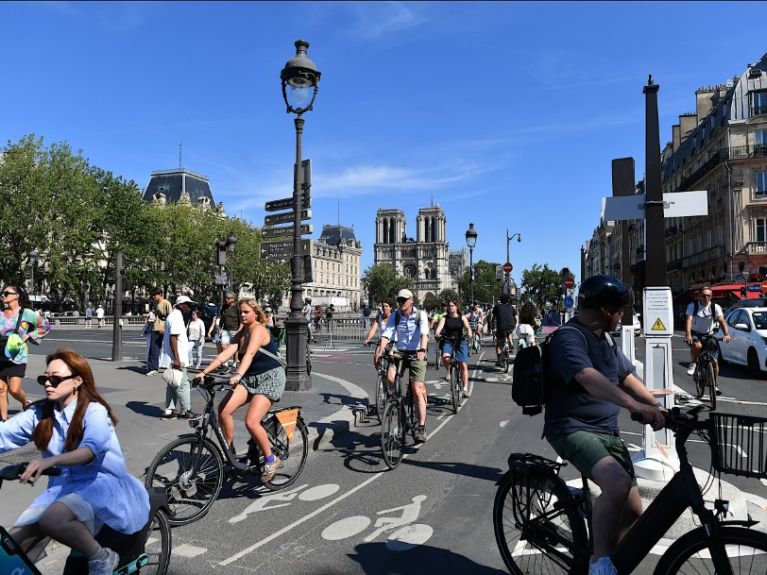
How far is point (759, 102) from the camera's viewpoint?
4188 cm

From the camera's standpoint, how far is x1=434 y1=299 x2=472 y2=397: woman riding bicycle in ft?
31.0

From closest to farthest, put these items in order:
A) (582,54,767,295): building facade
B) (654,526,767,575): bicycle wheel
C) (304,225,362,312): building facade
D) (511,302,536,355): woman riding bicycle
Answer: (654,526,767,575): bicycle wheel < (511,302,536,355): woman riding bicycle < (582,54,767,295): building facade < (304,225,362,312): building facade

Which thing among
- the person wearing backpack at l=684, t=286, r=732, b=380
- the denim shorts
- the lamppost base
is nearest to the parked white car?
the person wearing backpack at l=684, t=286, r=732, b=380

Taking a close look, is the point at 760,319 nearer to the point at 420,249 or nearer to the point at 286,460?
the point at 286,460

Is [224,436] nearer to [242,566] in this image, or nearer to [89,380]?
[242,566]

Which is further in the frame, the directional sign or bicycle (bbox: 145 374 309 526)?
the directional sign

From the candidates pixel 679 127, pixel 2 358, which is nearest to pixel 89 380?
pixel 2 358

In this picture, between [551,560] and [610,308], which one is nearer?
[610,308]

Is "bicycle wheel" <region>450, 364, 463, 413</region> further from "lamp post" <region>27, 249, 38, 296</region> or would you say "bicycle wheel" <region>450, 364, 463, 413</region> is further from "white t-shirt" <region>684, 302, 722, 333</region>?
"lamp post" <region>27, 249, 38, 296</region>

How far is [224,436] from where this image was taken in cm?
513

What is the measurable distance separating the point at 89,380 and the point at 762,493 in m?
5.33

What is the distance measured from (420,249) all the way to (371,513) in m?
164

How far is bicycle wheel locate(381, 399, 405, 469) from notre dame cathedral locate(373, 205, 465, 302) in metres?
159

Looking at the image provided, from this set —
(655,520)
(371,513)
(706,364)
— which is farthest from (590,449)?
(706,364)
